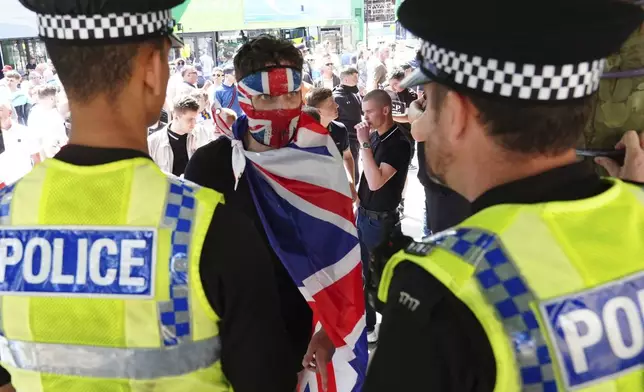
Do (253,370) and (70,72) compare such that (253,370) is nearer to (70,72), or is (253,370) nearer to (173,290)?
(173,290)

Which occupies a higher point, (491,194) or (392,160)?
(491,194)

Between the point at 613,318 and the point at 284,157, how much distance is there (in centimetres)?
142

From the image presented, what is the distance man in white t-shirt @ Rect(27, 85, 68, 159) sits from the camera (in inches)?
200

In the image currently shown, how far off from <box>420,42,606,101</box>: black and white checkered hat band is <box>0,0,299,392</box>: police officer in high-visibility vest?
52 centimetres

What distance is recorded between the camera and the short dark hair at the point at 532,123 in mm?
921

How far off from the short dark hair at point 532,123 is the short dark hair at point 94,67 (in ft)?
2.13

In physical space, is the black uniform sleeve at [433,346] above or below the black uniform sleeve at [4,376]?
above

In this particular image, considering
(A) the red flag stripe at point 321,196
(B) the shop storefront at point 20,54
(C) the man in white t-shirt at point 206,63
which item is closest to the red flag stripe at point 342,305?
(A) the red flag stripe at point 321,196

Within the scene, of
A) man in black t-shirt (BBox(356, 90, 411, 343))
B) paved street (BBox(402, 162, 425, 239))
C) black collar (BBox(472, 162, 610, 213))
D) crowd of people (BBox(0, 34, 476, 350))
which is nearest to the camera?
black collar (BBox(472, 162, 610, 213))

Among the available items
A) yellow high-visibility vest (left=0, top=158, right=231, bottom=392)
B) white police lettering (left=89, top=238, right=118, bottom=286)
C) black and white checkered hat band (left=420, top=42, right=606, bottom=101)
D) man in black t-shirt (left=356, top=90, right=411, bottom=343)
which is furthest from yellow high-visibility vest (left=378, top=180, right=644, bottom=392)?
man in black t-shirt (left=356, top=90, right=411, bottom=343)

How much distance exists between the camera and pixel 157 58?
3.87 ft

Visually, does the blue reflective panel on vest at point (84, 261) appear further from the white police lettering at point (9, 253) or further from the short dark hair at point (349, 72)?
the short dark hair at point (349, 72)

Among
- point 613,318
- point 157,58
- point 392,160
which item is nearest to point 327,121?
point 392,160

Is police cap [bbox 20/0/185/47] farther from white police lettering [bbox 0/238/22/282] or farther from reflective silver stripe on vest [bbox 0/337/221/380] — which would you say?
reflective silver stripe on vest [bbox 0/337/221/380]
